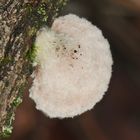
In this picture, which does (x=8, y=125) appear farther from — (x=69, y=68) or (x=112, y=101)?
(x=112, y=101)

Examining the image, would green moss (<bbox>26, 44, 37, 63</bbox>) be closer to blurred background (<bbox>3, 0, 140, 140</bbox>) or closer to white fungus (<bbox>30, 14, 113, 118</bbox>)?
white fungus (<bbox>30, 14, 113, 118</bbox>)

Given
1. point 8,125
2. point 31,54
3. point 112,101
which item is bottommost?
point 112,101

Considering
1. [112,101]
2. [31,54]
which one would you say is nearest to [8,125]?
[31,54]

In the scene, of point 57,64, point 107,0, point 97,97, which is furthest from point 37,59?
point 107,0

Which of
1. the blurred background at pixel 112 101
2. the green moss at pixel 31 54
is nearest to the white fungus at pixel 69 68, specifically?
the green moss at pixel 31 54

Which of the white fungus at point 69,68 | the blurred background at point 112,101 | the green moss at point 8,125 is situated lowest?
the blurred background at point 112,101

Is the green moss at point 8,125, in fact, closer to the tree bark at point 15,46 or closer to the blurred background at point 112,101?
the tree bark at point 15,46
